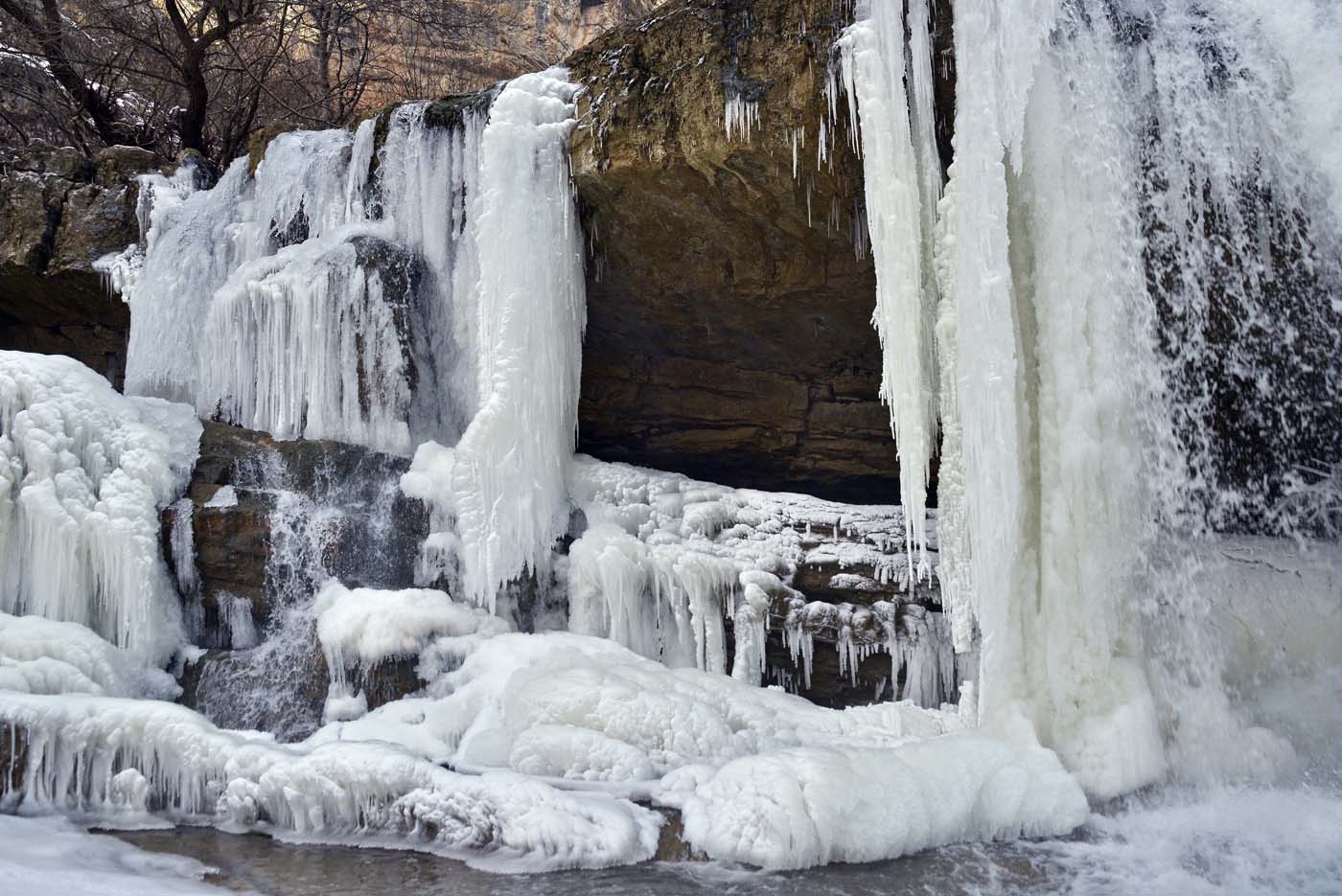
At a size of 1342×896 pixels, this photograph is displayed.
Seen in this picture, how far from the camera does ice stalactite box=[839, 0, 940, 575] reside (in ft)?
17.3

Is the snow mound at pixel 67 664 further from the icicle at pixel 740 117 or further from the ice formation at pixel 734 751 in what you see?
the icicle at pixel 740 117

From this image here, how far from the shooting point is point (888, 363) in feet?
17.6

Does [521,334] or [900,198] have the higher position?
[900,198]

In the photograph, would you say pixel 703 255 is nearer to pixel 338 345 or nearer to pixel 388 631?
pixel 338 345

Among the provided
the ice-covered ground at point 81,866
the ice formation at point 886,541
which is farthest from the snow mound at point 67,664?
the ice-covered ground at point 81,866

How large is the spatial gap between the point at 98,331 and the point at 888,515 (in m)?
7.11

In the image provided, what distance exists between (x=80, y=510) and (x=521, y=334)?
2.64 m

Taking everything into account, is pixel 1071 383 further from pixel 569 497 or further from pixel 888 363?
pixel 569 497

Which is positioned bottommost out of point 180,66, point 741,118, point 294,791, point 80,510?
point 294,791

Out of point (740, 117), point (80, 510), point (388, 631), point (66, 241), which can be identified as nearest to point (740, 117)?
point (740, 117)

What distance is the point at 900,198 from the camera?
5270 mm

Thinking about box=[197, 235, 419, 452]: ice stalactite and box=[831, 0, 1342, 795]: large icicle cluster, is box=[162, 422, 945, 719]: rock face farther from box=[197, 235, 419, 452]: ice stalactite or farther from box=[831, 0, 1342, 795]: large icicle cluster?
box=[831, 0, 1342, 795]: large icicle cluster

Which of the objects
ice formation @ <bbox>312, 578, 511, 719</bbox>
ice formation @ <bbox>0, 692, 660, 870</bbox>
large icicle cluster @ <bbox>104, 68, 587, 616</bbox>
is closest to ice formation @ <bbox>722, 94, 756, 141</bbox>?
large icicle cluster @ <bbox>104, 68, 587, 616</bbox>

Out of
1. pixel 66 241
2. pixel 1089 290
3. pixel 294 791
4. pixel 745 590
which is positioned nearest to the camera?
pixel 294 791
